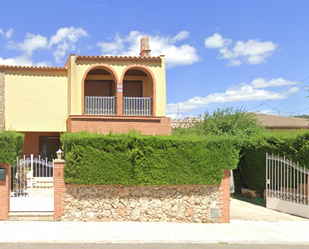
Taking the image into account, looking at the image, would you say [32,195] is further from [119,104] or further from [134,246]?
[119,104]

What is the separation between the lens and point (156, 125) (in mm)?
19031

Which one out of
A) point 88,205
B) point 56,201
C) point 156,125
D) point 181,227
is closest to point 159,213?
point 181,227

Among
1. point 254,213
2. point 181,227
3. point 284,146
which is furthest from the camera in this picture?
point 284,146

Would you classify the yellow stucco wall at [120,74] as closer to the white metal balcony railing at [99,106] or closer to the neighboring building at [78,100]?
the neighboring building at [78,100]

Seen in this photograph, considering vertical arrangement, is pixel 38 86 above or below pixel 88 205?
above

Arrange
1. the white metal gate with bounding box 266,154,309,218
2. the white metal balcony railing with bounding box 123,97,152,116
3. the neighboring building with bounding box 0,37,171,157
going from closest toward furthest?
the white metal gate with bounding box 266,154,309,218 → the neighboring building with bounding box 0,37,171,157 → the white metal balcony railing with bounding box 123,97,152,116

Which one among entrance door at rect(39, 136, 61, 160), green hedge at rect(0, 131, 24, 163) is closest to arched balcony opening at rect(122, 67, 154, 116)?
entrance door at rect(39, 136, 61, 160)

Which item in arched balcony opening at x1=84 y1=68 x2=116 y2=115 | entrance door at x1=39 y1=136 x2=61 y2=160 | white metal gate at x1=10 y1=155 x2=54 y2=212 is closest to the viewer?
white metal gate at x1=10 y1=155 x2=54 y2=212

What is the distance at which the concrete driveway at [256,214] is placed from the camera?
12.8 metres

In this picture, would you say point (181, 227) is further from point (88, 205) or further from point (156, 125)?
point (156, 125)

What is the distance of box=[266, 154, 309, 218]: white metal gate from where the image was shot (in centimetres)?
1338

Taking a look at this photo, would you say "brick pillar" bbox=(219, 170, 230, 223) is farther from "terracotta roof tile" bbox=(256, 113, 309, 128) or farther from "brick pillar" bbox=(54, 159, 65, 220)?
"terracotta roof tile" bbox=(256, 113, 309, 128)

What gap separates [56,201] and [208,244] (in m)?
4.85

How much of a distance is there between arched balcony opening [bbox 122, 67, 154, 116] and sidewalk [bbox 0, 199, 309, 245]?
9.31m
